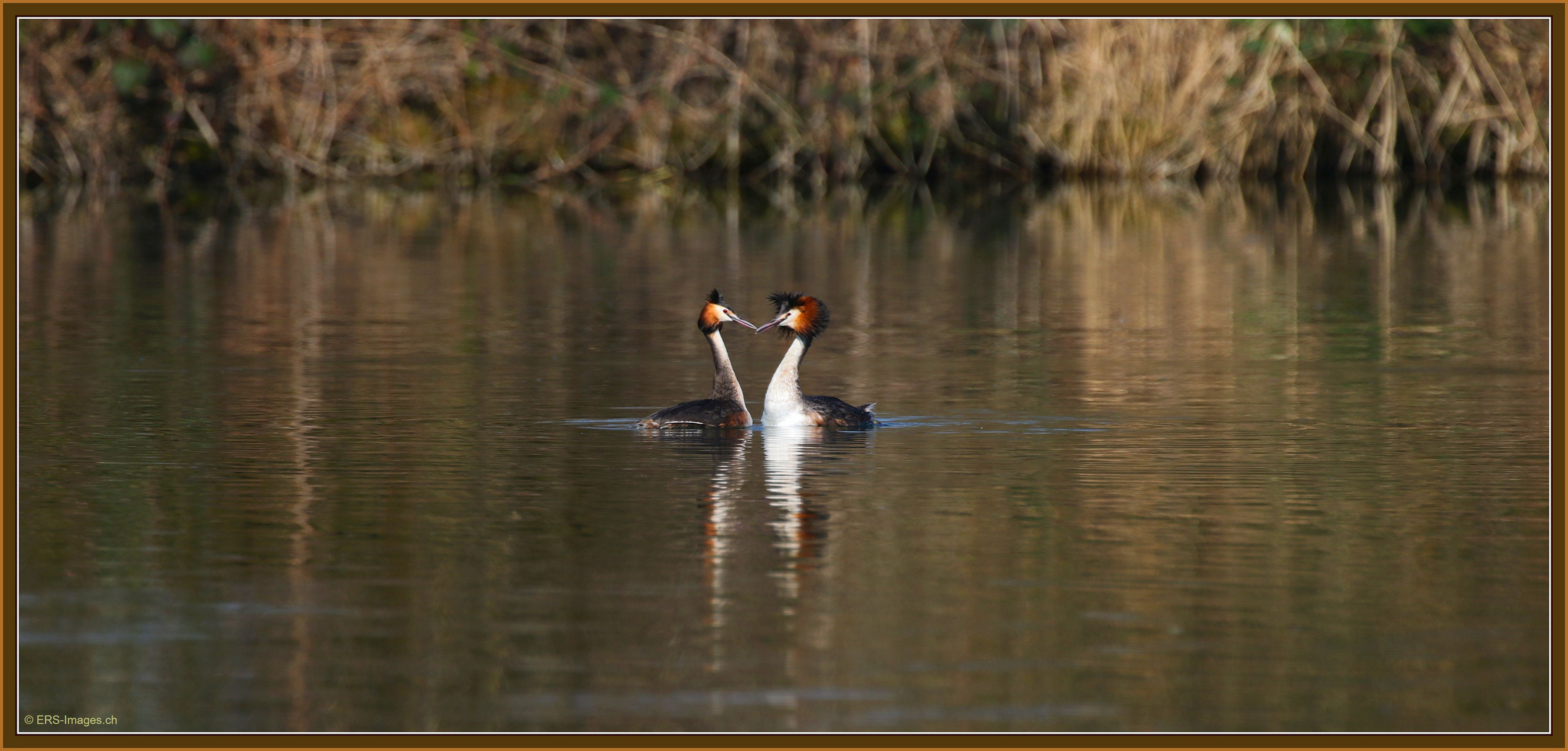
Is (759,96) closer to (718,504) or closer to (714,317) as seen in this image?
(714,317)

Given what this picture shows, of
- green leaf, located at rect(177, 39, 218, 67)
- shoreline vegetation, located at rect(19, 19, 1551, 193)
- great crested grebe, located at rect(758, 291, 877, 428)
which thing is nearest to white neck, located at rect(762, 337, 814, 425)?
great crested grebe, located at rect(758, 291, 877, 428)

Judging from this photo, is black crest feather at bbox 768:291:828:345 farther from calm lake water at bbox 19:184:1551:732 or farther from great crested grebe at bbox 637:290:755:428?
calm lake water at bbox 19:184:1551:732

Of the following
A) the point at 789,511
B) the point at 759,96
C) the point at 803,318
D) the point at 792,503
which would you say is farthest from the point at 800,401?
the point at 759,96

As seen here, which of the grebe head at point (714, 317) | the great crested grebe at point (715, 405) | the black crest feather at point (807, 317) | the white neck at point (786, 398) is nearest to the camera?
the great crested grebe at point (715, 405)

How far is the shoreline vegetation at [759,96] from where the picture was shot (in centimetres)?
3228

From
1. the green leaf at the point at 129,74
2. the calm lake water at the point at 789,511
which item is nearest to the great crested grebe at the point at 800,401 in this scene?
the calm lake water at the point at 789,511

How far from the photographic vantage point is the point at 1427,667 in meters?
6.16

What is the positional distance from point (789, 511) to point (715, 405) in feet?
7.64

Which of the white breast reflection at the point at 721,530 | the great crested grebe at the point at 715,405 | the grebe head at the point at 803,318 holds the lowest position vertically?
the white breast reflection at the point at 721,530

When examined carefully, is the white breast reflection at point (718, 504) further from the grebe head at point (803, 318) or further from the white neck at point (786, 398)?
the grebe head at point (803, 318)

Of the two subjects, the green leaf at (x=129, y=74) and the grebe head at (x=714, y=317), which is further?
the green leaf at (x=129, y=74)

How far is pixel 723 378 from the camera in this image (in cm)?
1101

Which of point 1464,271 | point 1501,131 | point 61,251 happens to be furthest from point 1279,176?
point 61,251

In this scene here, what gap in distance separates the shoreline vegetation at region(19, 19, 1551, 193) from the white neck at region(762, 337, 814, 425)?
21.4 meters
